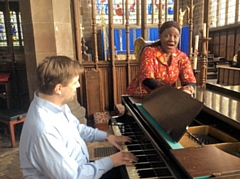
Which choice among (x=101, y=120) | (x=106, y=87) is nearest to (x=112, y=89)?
(x=106, y=87)

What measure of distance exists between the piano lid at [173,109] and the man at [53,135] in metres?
0.27

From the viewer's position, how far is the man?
1.03 meters

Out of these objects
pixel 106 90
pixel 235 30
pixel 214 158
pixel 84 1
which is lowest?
pixel 106 90

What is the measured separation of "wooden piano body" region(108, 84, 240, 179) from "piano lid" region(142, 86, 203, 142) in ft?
0.14

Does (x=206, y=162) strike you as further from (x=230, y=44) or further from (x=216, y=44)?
(x=216, y=44)

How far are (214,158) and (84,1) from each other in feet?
32.2

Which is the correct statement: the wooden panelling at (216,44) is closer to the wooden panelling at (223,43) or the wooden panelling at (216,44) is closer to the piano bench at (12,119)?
the wooden panelling at (223,43)

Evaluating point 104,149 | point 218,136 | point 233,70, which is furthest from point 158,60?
point 233,70

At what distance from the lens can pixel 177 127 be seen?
1.08 m

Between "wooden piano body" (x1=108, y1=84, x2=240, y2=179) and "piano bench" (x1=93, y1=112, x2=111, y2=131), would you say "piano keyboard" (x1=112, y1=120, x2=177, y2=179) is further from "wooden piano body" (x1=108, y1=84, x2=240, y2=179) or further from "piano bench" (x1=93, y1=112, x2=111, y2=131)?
"piano bench" (x1=93, y1=112, x2=111, y2=131)

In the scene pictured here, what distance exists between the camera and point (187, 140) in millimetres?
1267

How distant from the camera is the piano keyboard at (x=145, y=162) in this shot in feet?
3.41

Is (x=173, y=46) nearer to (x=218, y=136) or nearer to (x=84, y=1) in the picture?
(x=218, y=136)

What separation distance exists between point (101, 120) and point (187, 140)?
103 inches
